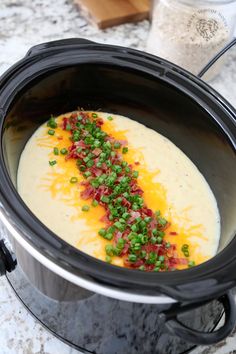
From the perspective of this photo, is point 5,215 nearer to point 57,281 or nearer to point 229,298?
point 57,281

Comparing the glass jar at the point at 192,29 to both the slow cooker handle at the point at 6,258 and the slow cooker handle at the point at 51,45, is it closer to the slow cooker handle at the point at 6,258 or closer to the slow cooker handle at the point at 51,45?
the slow cooker handle at the point at 51,45

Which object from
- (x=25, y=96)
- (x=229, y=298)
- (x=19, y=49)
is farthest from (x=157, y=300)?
(x=19, y=49)

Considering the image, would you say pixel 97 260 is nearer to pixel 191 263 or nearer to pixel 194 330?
pixel 194 330

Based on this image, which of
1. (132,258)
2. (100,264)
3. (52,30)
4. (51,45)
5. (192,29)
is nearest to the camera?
(100,264)

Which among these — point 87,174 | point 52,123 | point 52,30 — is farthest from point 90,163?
point 52,30

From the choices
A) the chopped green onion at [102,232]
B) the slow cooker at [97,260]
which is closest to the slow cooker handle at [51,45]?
the slow cooker at [97,260]

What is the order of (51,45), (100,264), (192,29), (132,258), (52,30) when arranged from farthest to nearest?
1. (52,30)
2. (192,29)
3. (51,45)
4. (132,258)
5. (100,264)

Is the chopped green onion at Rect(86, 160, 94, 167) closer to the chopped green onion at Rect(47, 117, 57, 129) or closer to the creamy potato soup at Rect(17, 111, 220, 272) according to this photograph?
the creamy potato soup at Rect(17, 111, 220, 272)
